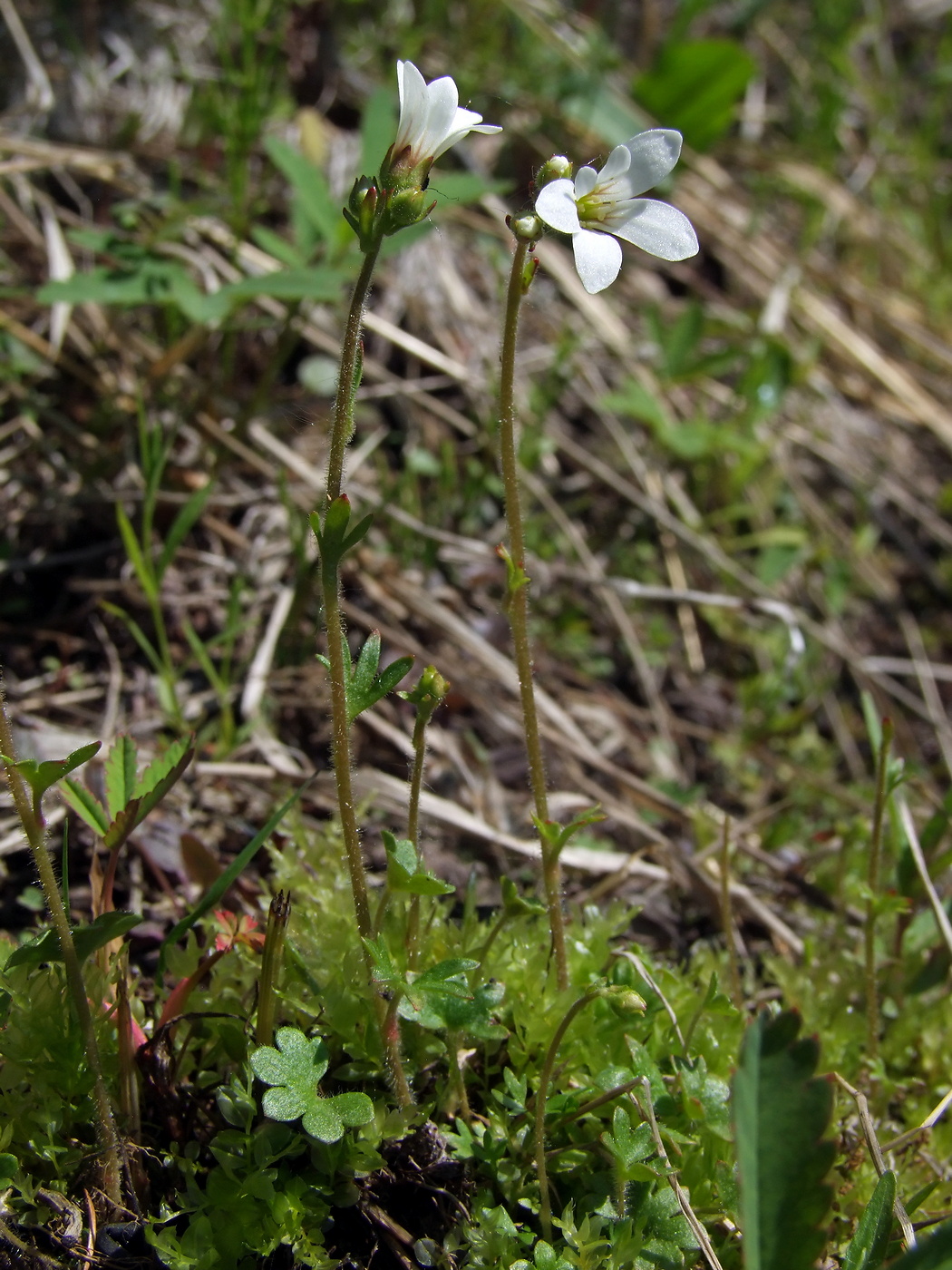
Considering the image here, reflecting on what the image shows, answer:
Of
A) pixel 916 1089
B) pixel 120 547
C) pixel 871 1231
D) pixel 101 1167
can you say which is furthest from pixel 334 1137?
pixel 120 547

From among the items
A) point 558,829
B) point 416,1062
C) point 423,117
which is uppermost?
point 423,117

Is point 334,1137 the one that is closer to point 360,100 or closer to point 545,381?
point 545,381

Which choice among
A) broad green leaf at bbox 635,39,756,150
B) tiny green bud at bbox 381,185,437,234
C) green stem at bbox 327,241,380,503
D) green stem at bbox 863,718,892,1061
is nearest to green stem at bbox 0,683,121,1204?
green stem at bbox 327,241,380,503

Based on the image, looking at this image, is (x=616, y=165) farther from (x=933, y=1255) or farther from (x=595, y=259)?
(x=933, y=1255)

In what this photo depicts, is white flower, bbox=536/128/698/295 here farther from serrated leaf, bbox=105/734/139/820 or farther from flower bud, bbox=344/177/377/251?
serrated leaf, bbox=105/734/139/820

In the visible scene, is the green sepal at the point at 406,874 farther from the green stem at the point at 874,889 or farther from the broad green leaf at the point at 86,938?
the green stem at the point at 874,889

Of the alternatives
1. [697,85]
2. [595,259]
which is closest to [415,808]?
[595,259]

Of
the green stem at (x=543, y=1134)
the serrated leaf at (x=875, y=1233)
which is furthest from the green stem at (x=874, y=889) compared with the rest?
the green stem at (x=543, y=1134)

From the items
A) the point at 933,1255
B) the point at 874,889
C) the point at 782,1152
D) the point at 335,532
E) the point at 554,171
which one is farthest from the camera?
the point at 874,889
